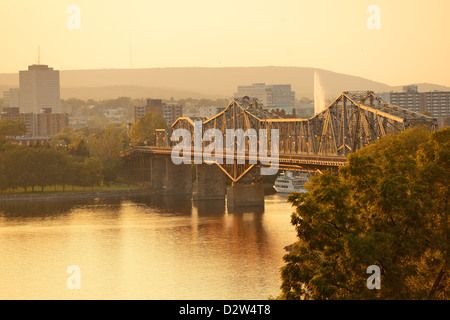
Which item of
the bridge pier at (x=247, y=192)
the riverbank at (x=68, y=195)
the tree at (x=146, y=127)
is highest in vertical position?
the tree at (x=146, y=127)

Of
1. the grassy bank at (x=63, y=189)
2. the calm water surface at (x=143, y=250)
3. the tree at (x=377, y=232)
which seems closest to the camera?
the tree at (x=377, y=232)

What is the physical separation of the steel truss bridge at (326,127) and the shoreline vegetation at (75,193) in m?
9.92

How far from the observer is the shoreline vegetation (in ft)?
331

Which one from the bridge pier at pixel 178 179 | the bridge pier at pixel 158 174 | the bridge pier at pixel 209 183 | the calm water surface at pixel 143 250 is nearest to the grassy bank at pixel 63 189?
the bridge pier at pixel 158 174

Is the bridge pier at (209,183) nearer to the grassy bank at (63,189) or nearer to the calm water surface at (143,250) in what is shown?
the calm water surface at (143,250)

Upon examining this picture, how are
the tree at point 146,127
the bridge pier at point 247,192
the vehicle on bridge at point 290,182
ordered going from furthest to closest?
1. the tree at point 146,127
2. the vehicle on bridge at point 290,182
3. the bridge pier at point 247,192

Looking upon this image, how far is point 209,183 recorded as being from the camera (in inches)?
4080

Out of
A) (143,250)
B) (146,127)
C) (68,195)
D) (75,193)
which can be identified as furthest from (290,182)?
(146,127)

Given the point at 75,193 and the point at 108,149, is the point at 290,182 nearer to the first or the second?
the point at 75,193

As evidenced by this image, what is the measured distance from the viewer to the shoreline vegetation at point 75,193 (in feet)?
331

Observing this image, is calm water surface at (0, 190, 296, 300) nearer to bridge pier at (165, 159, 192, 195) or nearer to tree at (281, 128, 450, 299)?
tree at (281, 128, 450, 299)

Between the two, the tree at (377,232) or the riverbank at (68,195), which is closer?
the tree at (377,232)
